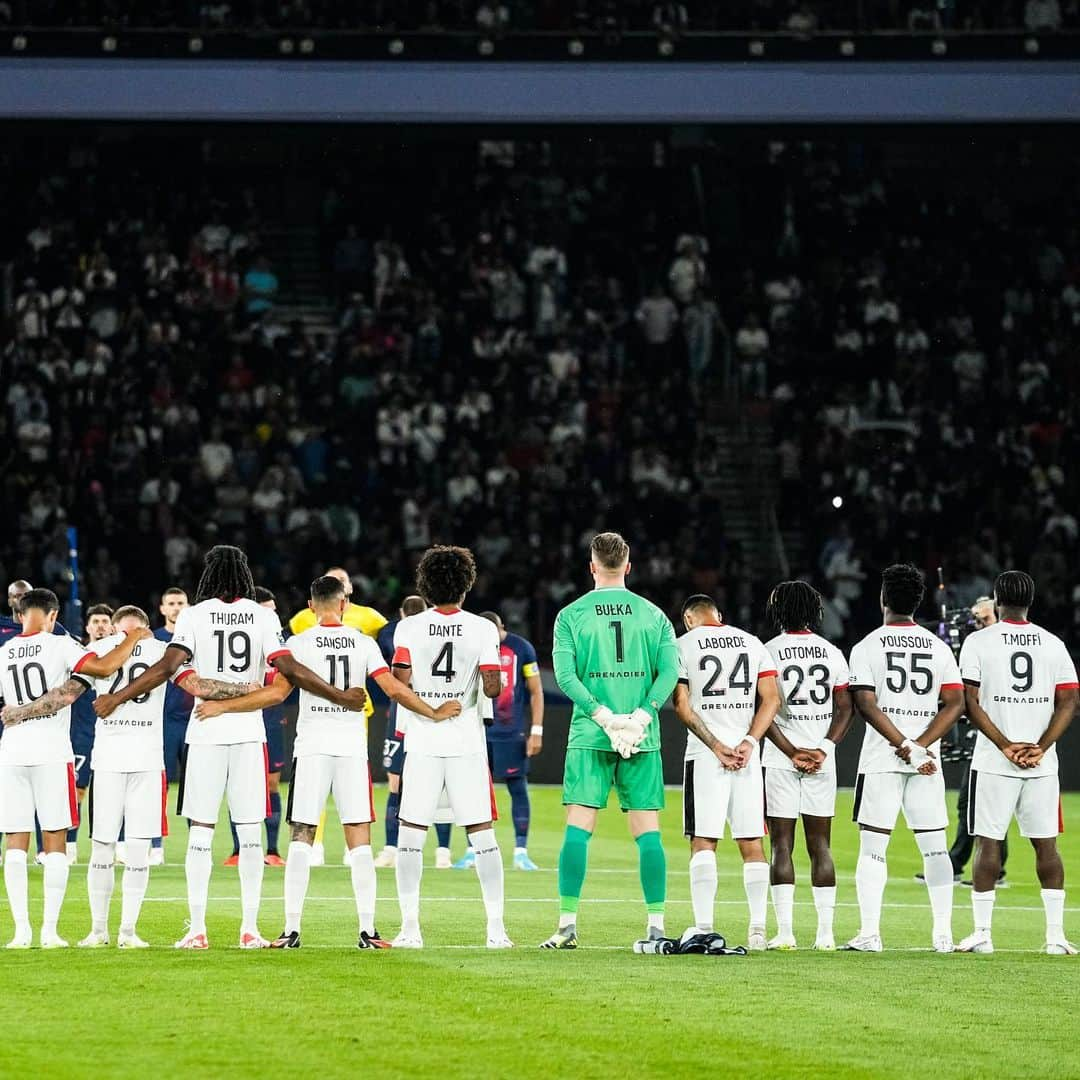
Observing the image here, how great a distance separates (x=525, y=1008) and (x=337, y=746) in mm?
2809

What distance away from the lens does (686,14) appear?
32.4 m

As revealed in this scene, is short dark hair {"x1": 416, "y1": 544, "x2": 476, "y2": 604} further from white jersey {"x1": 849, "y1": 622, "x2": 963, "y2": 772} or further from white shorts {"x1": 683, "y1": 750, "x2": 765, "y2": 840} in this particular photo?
white jersey {"x1": 849, "y1": 622, "x2": 963, "y2": 772}

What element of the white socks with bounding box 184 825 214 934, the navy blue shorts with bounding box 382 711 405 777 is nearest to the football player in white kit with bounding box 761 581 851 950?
the white socks with bounding box 184 825 214 934

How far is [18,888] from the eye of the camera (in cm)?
1202

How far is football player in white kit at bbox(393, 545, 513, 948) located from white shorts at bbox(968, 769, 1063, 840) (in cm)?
292

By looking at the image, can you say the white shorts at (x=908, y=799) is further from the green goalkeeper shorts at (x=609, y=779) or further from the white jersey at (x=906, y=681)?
the green goalkeeper shorts at (x=609, y=779)

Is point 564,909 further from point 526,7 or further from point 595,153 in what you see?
point 595,153

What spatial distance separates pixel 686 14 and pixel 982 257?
22.1 feet

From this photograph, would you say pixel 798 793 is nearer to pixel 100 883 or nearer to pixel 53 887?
pixel 100 883

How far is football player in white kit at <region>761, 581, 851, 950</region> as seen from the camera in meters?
12.4

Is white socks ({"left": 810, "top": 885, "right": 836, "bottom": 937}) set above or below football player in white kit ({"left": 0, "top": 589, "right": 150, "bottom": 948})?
below

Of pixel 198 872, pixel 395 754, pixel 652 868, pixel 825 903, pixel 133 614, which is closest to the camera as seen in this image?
pixel 198 872

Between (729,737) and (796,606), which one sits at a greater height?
(796,606)

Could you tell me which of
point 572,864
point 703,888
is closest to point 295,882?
point 572,864
